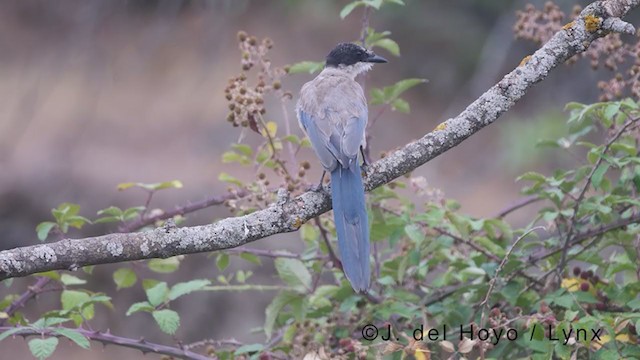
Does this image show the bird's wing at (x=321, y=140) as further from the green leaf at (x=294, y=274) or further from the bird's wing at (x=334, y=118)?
the green leaf at (x=294, y=274)

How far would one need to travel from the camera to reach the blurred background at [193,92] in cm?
954

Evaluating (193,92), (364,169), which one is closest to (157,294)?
(364,169)

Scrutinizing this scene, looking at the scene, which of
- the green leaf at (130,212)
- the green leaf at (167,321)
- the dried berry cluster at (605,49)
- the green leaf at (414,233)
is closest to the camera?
the green leaf at (167,321)

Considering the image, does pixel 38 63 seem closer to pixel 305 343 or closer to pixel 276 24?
pixel 276 24

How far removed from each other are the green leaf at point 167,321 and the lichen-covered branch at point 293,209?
0.38 m

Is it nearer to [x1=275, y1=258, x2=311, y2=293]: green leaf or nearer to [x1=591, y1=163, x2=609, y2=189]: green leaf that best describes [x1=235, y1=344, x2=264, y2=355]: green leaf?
[x1=275, y1=258, x2=311, y2=293]: green leaf

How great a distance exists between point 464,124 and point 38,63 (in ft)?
27.8

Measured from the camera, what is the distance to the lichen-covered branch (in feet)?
8.97

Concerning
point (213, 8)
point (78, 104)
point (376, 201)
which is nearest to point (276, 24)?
point (213, 8)

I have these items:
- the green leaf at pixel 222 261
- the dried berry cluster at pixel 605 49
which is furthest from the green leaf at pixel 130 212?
the dried berry cluster at pixel 605 49

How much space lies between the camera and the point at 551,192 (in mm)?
3436

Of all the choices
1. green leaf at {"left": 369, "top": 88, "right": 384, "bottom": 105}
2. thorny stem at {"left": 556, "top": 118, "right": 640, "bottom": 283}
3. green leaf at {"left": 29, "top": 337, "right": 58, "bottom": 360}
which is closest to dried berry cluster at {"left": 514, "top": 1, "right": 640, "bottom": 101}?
thorny stem at {"left": 556, "top": 118, "right": 640, "bottom": 283}

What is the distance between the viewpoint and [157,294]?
3277mm

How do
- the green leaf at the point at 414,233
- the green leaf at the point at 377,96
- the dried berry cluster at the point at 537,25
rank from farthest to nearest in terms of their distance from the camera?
the dried berry cluster at the point at 537,25, the green leaf at the point at 377,96, the green leaf at the point at 414,233
